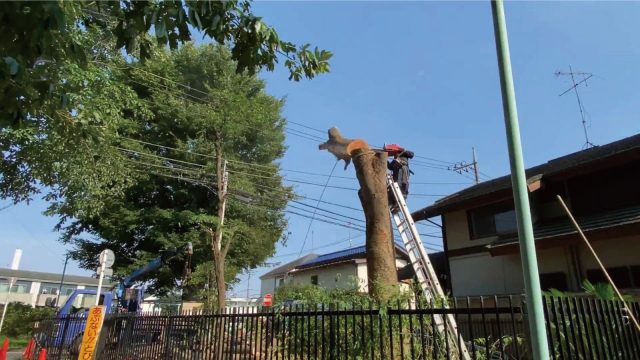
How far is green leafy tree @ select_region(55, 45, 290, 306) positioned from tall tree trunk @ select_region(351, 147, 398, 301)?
14.5m

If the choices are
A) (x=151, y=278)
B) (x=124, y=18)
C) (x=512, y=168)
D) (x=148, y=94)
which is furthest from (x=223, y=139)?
(x=512, y=168)

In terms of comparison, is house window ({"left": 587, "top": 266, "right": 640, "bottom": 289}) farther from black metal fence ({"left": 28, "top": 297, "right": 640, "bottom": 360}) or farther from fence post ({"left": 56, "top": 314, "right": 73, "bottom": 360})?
fence post ({"left": 56, "top": 314, "right": 73, "bottom": 360})

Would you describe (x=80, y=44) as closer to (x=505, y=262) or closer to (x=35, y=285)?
(x=505, y=262)

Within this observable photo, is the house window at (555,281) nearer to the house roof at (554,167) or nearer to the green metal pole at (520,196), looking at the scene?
the house roof at (554,167)

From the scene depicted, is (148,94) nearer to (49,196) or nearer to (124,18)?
(49,196)

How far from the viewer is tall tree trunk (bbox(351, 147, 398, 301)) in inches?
351

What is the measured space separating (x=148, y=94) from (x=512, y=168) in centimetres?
Answer: 2745

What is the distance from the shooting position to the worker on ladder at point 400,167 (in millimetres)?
12117

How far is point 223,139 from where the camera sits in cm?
2684

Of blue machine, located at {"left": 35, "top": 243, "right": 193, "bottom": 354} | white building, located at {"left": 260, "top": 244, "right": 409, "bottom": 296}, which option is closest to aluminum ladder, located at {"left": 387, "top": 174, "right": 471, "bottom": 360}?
blue machine, located at {"left": 35, "top": 243, "right": 193, "bottom": 354}

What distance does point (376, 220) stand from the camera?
9.65 meters

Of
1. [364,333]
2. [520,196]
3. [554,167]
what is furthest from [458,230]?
[520,196]

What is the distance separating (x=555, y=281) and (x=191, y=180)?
56.7 feet

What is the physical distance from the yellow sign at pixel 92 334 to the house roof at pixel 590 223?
34.5 feet
